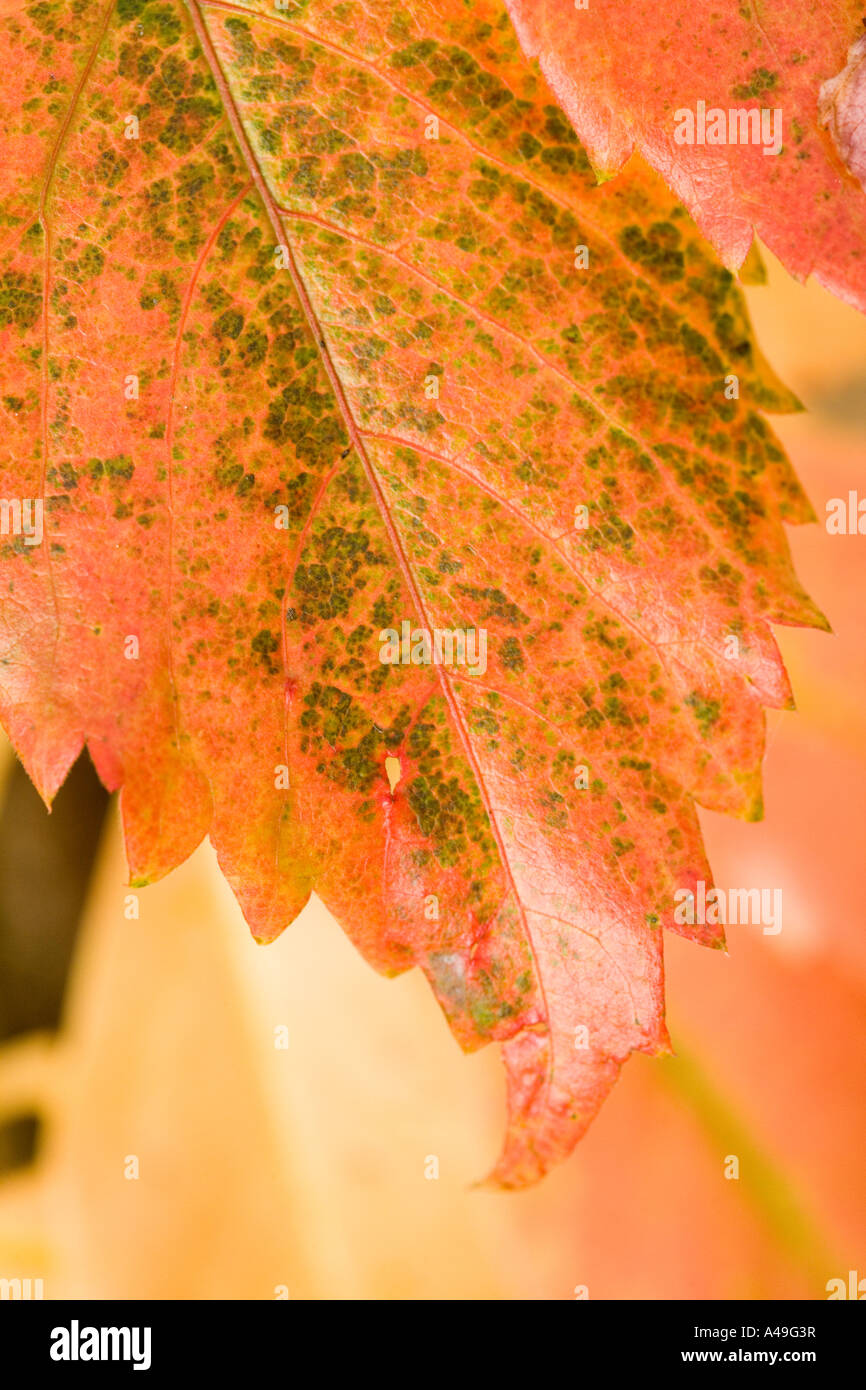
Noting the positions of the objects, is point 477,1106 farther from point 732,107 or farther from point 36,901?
point 732,107

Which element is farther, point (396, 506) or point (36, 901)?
point (36, 901)

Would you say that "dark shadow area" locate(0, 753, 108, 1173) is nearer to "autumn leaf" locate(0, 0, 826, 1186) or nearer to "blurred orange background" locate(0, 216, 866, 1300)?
"blurred orange background" locate(0, 216, 866, 1300)

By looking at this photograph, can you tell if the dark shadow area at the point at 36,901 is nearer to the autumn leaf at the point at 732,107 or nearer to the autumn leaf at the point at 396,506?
the autumn leaf at the point at 396,506

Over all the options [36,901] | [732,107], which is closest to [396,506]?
[732,107]

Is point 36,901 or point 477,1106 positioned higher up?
point 36,901

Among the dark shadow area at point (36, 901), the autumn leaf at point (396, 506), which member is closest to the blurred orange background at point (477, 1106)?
the dark shadow area at point (36, 901)

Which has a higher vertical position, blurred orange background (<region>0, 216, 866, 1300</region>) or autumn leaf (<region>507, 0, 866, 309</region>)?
autumn leaf (<region>507, 0, 866, 309</region>)

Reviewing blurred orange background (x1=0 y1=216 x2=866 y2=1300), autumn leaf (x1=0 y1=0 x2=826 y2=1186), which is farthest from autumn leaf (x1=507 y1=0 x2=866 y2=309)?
blurred orange background (x1=0 y1=216 x2=866 y2=1300)
